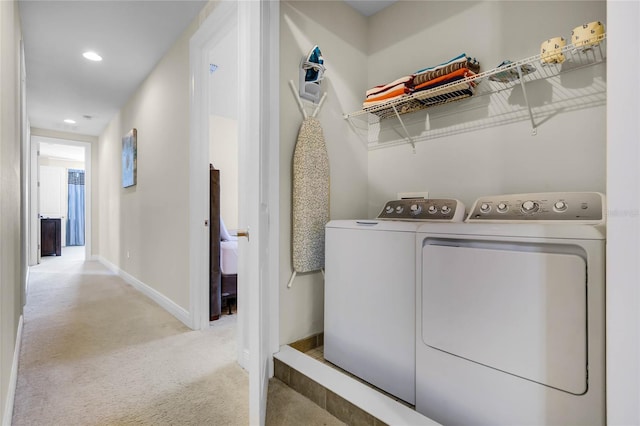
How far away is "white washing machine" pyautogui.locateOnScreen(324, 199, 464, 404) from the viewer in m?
1.41

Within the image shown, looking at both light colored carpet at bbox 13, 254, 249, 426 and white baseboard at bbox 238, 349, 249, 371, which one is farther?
white baseboard at bbox 238, 349, 249, 371

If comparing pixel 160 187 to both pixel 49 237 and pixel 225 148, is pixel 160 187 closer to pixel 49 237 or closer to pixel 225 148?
pixel 225 148

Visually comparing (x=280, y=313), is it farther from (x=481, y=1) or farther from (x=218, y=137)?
(x=218, y=137)

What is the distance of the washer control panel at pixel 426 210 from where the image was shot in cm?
160

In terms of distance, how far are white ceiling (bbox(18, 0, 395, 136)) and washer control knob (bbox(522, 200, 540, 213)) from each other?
1.74m

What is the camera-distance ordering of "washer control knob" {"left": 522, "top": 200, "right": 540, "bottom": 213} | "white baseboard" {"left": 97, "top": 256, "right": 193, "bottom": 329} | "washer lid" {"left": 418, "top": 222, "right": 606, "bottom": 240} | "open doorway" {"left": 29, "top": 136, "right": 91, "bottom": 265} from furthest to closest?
"open doorway" {"left": 29, "top": 136, "right": 91, "bottom": 265} < "white baseboard" {"left": 97, "top": 256, "right": 193, "bottom": 329} < "washer control knob" {"left": 522, "top": 200, "right": 540, "bottom": 213} < "washer lid" {"left": 418, "top": 222, "right": 606, "bottom": 240}

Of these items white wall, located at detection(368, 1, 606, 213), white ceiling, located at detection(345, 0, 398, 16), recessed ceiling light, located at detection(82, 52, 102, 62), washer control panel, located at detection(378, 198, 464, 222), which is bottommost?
washer control panel, located at detection(378, 198, 464, 222)

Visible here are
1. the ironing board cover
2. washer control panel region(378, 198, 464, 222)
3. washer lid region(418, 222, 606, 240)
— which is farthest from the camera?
the ironing board cover

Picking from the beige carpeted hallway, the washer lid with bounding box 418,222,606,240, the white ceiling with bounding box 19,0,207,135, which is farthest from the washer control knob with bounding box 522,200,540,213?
the white ceiling with bounding box 19,0,207,135

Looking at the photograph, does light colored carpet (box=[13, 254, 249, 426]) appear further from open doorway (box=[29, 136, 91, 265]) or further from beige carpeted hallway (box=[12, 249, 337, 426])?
open doorway (box=[29, 136, 91, 265])

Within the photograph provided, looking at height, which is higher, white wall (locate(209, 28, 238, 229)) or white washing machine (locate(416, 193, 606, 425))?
white wall (locate(209, 28, 238, 229))

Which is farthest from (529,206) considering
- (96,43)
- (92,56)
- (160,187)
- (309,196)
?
(92,56)

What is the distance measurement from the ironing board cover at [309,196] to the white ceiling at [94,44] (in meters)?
1.49

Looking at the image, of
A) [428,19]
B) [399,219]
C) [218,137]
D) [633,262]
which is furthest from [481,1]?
[218,137]
